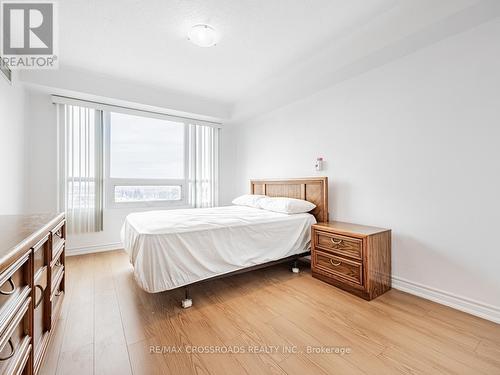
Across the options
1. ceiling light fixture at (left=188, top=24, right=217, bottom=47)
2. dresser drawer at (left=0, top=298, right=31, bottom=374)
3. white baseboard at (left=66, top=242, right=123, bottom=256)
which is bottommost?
white baseboard at (left=66, top=242, right=123, bottom=256)

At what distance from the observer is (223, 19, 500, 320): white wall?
1.81 meters

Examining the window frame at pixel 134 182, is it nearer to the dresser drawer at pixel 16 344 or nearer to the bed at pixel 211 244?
the bed at pixel 211 244

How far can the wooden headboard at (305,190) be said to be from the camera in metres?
2.91

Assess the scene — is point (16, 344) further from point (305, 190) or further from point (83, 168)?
point (83, 168)

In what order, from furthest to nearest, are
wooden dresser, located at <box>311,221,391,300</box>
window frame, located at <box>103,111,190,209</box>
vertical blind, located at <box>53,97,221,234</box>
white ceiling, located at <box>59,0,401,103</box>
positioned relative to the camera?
window frame, located at <box>103,111,190,209</box> → vertical blind, located at <box>53,97,221,234</box> → wooden dresser, located at <box>311,221,391,300</box> → white ceiling, located at <box>59,0,401,103</box>

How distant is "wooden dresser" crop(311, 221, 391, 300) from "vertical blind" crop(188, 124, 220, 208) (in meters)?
2.57

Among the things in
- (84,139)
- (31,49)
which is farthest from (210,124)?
(31,49)

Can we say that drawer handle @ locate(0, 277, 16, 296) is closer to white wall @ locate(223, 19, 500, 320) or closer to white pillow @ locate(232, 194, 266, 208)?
white pillow @ locate(232, 194, 266, 208)

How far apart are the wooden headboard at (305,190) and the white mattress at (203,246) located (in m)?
0.35

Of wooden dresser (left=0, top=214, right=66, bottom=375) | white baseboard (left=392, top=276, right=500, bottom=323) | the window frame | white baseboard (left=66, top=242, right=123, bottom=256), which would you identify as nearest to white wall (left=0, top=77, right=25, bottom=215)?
white baseboard (left=66, top=242, right=123, bottom=256)

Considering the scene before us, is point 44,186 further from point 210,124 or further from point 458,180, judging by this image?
point 458,180

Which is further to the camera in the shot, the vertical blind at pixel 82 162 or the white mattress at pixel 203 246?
the vertical blind at pixel 82 162

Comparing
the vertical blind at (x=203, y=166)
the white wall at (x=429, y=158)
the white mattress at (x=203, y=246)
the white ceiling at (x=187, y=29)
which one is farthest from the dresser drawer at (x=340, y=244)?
the vertical blind at (x=203, y=166)

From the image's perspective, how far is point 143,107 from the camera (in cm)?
366
